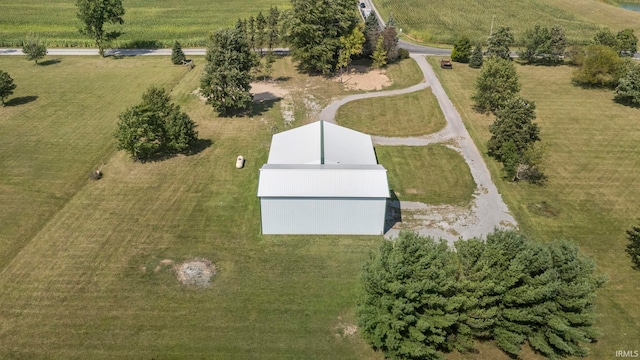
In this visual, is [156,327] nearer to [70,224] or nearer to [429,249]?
[70,224]

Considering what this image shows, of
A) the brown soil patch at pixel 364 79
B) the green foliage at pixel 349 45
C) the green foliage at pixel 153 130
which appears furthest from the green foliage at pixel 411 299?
the green foliage at pixel 349 45

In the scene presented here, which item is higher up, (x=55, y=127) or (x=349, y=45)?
(x=349, y=45)

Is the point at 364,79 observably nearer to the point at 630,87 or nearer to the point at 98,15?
the point at 630,87

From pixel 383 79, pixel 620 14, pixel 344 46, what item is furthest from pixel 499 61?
pixel 620 14

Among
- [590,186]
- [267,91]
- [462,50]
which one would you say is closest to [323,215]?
[590,186]

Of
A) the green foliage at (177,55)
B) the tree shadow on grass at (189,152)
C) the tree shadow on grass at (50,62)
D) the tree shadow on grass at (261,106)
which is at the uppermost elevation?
the green foliage at (177,55)

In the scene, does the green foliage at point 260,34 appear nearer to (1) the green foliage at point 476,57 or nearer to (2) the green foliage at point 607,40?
(1) the green foliage at point 476,57
